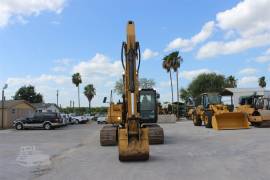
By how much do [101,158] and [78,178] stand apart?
4268 mm

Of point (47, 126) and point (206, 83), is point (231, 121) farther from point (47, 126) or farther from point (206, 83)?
point (206, 83)

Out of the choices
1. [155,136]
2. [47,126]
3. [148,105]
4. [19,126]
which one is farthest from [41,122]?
[155,136]

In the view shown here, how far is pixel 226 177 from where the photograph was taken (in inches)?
406

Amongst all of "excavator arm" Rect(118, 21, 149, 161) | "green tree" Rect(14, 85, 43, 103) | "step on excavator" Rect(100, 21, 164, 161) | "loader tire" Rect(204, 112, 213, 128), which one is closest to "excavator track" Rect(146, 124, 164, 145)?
"step on excavator" Rect(100, 21, 164, 161)

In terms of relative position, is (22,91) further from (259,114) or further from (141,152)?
(141,152)

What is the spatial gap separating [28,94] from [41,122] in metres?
66.0

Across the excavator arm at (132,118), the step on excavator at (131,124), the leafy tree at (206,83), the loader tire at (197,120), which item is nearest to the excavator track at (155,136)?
the step on excavator at (131,124)

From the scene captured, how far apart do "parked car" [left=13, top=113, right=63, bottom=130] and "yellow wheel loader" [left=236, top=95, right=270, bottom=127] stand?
1722 cm

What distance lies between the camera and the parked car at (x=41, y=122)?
4150cm

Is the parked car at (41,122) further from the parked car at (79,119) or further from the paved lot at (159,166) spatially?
the paved lot at (159,166)

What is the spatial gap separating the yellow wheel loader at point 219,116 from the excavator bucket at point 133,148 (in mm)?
17629

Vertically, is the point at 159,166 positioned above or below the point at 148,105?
below

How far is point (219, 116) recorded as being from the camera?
1214 inches

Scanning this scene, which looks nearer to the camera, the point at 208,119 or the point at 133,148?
the point at 133,148
